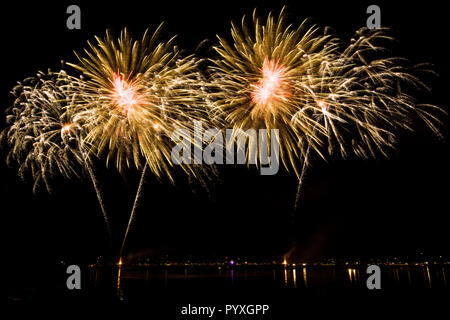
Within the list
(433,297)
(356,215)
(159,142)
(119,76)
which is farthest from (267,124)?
(356,215)

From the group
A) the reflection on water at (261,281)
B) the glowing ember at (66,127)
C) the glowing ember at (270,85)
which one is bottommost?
the reflection on water at (261,281)

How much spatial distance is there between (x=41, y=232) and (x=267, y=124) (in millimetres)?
32377

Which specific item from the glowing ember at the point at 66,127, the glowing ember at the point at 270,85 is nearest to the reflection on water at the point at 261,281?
the glowing ember at the point at 66,127

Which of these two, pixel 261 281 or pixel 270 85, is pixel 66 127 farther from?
pixel 261 281

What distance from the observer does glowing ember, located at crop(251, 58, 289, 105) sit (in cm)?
1465

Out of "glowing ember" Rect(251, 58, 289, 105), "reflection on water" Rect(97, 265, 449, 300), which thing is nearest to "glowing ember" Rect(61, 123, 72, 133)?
"reflection on water" Rect(97, 265, 449, 300)

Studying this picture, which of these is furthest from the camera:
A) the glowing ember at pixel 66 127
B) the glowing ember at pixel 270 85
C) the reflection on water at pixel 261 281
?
the reflection on water at pixel 261 281

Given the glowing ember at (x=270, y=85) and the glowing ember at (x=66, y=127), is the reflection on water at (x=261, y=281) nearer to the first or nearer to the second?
the glowing ember at (x=66, y=127)

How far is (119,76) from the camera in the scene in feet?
48.6

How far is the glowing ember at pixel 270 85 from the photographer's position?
14.7m

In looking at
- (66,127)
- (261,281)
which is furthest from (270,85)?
(261,281)

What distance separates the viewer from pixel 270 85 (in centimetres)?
1512

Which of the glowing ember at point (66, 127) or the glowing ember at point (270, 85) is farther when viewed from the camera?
the glowing ember at point (66, 127)
